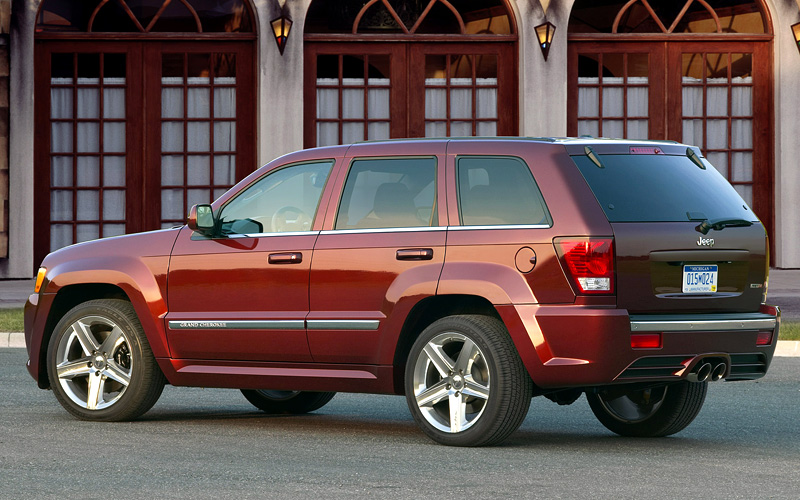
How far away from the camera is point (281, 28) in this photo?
823 inches

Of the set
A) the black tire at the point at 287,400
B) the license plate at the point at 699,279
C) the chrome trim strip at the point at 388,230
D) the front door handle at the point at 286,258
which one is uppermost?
the chrome trim strip at the point at 388,230

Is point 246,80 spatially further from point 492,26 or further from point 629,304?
point 629,304

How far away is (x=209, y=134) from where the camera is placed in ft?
70.4

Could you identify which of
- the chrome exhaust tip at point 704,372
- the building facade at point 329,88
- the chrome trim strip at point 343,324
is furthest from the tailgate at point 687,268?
the building facade at point 329,88

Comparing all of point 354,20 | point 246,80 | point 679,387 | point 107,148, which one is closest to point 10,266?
point 107,148

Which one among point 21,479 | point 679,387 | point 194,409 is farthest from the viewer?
point 194,409

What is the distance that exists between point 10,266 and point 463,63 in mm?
7466

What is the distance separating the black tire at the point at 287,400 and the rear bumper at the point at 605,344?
2.34 meters

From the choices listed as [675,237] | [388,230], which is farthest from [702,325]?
[388,230]

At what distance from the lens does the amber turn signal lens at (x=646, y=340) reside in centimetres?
715

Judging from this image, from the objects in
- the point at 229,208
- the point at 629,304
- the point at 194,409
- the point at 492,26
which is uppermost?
the point at 492,26

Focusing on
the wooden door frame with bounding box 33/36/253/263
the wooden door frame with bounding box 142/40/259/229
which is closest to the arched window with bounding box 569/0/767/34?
the wooden door frame with bounding box 142/40/259/229

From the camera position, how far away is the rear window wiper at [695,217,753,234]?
7.46 meters

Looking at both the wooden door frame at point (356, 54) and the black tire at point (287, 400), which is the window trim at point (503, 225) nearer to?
the black tire at point (287, 400)
